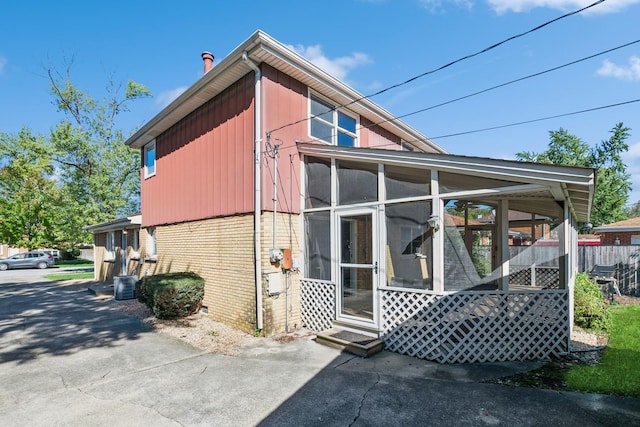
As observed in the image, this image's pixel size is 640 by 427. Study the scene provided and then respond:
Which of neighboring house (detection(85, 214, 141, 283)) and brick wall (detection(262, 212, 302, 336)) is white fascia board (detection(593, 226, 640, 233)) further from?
neighboring house (detection(85, 214, 141, 283))

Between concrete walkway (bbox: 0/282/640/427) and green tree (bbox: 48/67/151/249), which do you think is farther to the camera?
green tree (bbox: 48/67/151/249)

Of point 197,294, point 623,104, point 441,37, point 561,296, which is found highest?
point 441,37

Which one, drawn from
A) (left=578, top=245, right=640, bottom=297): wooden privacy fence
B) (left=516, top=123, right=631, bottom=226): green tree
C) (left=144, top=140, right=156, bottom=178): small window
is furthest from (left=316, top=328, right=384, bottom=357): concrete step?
(left=516, top=123, right=631, bottom=226): green tree

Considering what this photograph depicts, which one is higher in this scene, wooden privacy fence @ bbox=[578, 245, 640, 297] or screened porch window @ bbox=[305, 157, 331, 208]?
screened porch window @ bbox=[305, 157, 331, 208]

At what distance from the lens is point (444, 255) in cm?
548

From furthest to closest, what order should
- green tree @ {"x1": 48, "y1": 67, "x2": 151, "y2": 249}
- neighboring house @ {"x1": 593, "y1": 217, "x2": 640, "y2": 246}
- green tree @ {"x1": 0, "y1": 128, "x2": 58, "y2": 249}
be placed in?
green tree @ {"x1": 0, "y1": 128, "x2": 58, "y2": 249}
green tree @ {"x1": 48, "y1": 67, "x2": 151, "y2": 249}
neighboring house @ {"x1": 593, "y1": 217, "x2": 640, "y2": 246}

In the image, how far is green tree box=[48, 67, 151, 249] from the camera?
23766mm

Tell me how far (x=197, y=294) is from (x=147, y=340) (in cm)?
176

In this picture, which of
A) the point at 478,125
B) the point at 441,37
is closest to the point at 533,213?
the point at 478,125

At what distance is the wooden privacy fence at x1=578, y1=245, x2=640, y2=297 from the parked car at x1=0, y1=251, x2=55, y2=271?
35.9 m

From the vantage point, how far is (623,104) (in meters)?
5.50

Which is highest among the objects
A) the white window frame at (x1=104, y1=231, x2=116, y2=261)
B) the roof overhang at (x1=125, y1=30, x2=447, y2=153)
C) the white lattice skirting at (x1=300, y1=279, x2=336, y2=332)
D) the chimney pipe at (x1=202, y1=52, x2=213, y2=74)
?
the chimney pipe at (x1=202, y1=52, x2=213, y2=74)

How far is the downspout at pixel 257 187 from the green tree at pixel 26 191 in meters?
25.9

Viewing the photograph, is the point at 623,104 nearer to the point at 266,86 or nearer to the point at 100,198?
the point at 266,86
